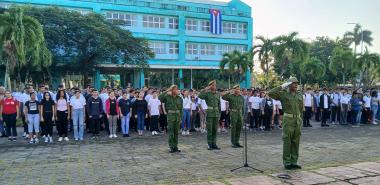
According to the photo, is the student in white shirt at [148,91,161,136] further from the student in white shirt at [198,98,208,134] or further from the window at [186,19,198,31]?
the window at [186,19,198,31]

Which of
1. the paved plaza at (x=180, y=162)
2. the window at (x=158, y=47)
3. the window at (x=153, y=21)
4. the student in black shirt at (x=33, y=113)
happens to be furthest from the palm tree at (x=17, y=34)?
the window at (x=153, y=21)

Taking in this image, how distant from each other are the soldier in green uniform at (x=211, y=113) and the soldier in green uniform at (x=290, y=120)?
2.81 meters

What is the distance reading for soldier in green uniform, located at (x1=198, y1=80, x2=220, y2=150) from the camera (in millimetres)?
10398

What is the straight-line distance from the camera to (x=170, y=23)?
156 ft

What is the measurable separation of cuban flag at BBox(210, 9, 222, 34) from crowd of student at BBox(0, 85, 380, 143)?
32.3 meters

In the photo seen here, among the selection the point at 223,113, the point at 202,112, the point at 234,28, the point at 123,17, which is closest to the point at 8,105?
the point at 202,112

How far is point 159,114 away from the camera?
14.4 meters

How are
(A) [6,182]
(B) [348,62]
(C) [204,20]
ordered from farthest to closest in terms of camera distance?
(C) [204,20] < (B) [348,62] < (A) [6,182]

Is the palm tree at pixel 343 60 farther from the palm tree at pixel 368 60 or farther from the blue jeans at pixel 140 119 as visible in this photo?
the blue jeans at pixel 140 119

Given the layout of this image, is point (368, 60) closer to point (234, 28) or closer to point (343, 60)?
point (343, 60)

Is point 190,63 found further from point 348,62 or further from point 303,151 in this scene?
point 303,151

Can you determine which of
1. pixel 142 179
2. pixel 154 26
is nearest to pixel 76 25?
pixel 154 26

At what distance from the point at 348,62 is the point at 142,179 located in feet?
112

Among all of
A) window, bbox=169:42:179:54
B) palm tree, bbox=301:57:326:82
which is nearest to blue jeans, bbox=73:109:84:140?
palm tree, bbox=301:57:326:82
